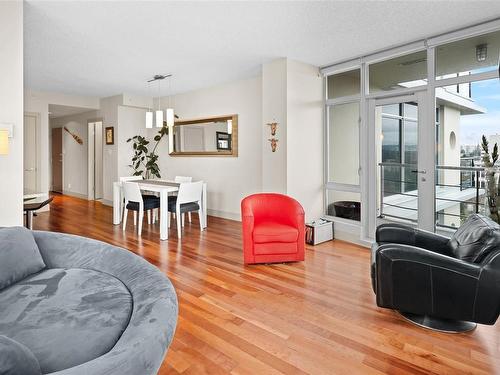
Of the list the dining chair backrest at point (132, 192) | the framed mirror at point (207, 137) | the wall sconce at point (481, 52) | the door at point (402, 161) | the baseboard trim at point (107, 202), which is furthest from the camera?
the baseboard trim at point (107, 202)

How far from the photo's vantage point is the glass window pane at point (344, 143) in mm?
5020

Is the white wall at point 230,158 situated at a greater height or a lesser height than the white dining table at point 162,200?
greater

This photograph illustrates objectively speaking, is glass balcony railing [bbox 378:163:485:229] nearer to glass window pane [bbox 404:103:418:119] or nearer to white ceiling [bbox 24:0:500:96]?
glass window pane [bbox 404:103:418:119]

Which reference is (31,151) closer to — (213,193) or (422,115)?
(213,193)

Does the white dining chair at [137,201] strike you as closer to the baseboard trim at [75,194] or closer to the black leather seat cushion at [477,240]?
the black leather seat cushion at [477,240]

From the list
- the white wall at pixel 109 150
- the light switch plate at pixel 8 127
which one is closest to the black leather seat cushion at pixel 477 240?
the light switch plate at pixel 8 127

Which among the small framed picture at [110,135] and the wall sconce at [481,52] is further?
the small framed picture at [110,135]

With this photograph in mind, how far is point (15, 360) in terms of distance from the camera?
89 cm

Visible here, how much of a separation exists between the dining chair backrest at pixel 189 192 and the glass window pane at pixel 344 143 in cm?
213

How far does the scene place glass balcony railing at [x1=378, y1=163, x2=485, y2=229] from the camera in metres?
3.90

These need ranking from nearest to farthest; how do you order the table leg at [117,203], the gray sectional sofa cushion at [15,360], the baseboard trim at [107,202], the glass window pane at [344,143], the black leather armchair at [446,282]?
the gray sectional sofa cushion at [15,360] → the black leather armchair at [446,282] → the glass window pane at [344,143] → the table leg at [117,203] → the baseboard trim at [107,202]

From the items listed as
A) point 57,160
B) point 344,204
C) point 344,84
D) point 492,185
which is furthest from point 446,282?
point 57,160

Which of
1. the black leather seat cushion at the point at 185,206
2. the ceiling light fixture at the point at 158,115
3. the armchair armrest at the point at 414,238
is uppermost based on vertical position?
the ceiling light fixture at the point at 158,115

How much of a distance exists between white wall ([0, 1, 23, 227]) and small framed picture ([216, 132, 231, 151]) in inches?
153
